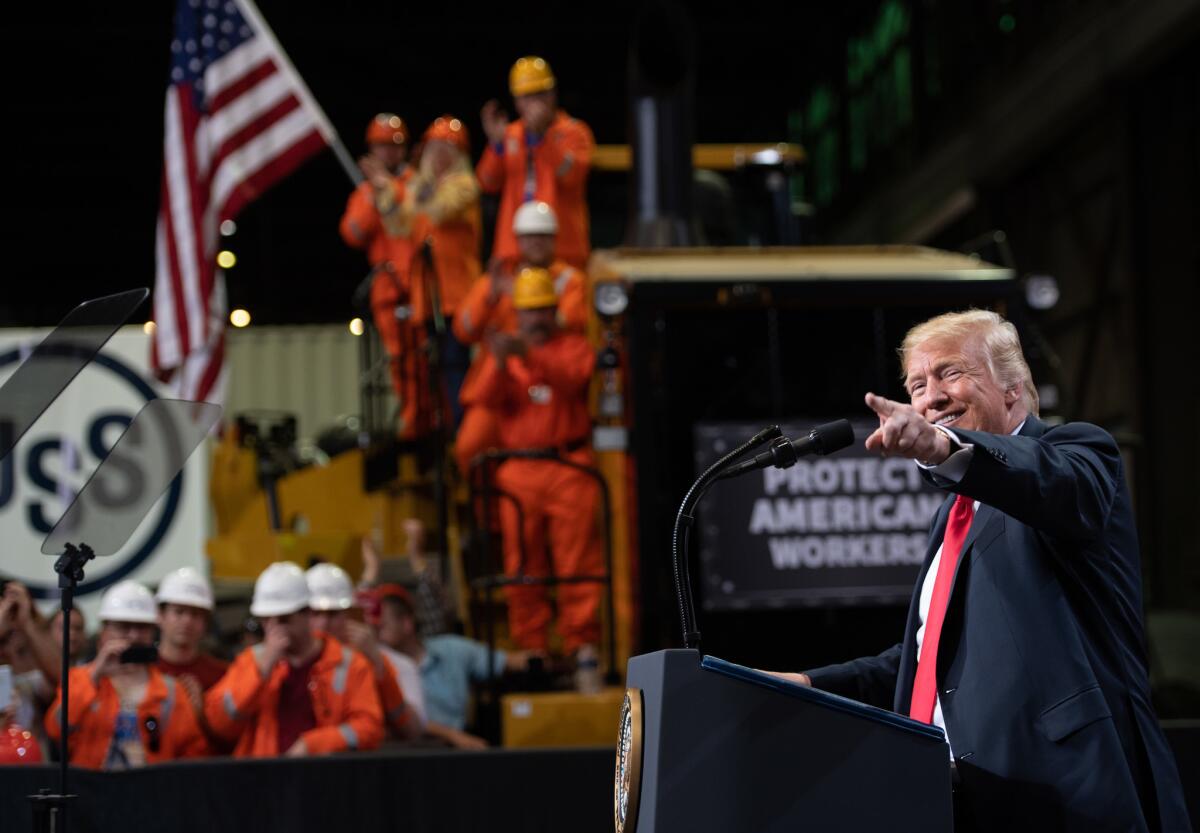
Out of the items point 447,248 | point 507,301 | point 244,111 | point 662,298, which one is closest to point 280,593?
point 662,298

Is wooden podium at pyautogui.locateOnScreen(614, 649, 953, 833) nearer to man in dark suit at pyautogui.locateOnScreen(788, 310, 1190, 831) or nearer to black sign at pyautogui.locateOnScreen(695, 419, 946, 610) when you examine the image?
man in dark suit at pyautogui.locateOnScreen(788, 310, 1190, 831)

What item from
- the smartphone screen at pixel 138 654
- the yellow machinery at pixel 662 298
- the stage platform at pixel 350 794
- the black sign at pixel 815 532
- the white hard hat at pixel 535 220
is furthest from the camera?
the white hard hat at pixel 535 220

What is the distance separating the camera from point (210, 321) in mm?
10258

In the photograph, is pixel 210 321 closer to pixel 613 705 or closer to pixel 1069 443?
pixel 613 705

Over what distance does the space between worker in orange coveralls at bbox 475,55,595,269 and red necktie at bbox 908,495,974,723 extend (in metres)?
6.20

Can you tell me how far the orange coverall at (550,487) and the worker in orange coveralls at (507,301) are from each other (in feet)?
0.44

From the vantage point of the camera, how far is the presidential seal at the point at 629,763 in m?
2.80

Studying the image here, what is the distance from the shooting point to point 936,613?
3258mm

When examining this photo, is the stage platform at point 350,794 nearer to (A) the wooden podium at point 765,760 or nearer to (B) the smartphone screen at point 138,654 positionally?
(B) the smartphone screen at point 138,654

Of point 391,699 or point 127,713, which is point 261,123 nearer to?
point 391,699

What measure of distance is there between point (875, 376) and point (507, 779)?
3188mm

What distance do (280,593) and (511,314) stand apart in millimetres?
2515

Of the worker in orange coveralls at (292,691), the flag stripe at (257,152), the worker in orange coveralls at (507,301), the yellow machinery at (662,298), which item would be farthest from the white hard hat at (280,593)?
the flag stripe at (257,152)

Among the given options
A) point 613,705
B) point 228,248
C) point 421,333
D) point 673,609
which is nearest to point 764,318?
point 673,609
